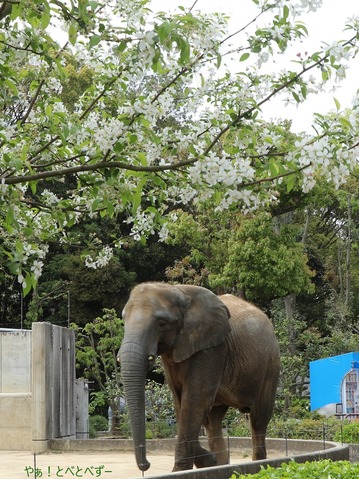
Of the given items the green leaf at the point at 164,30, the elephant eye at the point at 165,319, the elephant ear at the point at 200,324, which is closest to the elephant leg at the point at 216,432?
the elephant ear at the point at 200,324

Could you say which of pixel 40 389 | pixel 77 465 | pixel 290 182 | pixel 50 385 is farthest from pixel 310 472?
pixel 50 385

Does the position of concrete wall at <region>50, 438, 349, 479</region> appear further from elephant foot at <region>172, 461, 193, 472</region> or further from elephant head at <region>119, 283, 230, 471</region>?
elephant head at <region>119, 283, 230, 471</region>

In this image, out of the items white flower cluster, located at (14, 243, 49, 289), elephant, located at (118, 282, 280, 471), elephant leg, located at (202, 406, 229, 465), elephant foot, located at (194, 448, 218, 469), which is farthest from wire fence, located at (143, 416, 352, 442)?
white flower cluster, located at (14, 243, 49, 289)

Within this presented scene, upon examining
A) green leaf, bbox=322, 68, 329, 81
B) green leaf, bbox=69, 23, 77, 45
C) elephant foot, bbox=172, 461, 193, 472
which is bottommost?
elephant foot, bbox=172, 461, 193, 472

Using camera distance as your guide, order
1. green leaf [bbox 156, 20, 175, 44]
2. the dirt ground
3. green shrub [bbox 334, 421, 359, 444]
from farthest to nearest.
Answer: green shrub [bbox 334, 421, 359, 444] → the dirt ground → green leaf [bbox 156, 20, 175, 44]

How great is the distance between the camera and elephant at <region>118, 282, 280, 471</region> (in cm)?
1102

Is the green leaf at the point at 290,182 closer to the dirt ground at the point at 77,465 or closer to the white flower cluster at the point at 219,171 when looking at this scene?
the white flower cluster at the point at 219,171

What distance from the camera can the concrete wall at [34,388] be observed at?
19.3 meters

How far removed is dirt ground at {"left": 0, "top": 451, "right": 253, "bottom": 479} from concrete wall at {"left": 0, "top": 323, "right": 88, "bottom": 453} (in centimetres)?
46

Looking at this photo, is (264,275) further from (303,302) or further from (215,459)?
(215,459)

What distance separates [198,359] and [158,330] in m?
0.91

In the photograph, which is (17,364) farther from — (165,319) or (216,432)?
(165,319)

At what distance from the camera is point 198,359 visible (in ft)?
40.0

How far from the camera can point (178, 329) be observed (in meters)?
11.9
